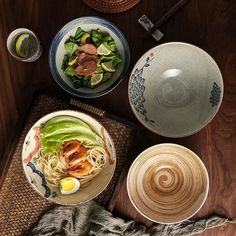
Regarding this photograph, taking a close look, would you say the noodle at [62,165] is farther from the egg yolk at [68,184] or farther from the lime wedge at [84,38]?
the lime wedge at [84,38]

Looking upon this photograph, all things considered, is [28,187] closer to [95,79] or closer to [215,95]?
[95,79]

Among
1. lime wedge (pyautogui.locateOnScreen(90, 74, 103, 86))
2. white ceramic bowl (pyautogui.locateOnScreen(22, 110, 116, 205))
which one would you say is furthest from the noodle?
lime wedge (pyautogui.locateOnScreen(90, 74, 103, 86))

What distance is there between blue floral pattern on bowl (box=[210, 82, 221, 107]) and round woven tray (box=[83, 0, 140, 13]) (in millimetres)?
421

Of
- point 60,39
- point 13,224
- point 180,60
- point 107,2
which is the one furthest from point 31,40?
point 13,224

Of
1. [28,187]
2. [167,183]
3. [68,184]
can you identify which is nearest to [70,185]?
[68,184]

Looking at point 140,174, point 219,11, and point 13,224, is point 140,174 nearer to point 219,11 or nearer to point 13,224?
point 13,224

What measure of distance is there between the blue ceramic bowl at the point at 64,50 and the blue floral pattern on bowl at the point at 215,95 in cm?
32

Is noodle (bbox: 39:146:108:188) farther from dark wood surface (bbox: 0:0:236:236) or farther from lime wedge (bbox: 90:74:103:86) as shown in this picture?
lime wedge (bbox: 90:74:103:86)

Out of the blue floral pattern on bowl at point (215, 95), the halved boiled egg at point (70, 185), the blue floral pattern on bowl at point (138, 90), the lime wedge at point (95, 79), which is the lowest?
the blue floral pattern on bowl at point (215, 95)

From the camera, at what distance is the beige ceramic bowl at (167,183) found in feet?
5.62

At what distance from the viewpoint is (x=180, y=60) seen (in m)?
1.79

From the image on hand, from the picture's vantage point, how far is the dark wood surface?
1.76 metres

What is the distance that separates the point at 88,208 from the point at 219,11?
0.86 metres

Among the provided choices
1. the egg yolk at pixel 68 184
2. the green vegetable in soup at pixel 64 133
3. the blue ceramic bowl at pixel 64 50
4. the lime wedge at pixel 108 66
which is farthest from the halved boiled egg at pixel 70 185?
the lime wedge at pixel 108 66
